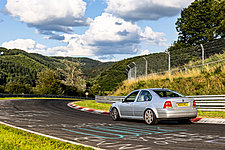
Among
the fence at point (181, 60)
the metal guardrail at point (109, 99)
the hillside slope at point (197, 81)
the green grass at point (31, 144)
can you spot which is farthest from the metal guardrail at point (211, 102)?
the green grass at point (31, 144)

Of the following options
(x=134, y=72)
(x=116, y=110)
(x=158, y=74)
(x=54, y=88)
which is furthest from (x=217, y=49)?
(x=54, y=88)

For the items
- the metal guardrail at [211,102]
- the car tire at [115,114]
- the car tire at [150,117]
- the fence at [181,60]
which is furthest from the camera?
the fence at [181,60]

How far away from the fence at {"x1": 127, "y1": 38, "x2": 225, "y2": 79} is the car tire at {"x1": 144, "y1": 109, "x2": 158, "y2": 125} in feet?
37.5

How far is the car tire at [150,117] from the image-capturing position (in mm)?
10309

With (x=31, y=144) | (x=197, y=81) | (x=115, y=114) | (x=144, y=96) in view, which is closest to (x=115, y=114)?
(x=115, y=114)

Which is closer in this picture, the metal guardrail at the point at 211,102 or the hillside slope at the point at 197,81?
the metal guardrail at the point at 211,102

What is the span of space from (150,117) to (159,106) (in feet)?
2.13

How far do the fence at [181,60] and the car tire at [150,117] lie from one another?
11425 millimetres

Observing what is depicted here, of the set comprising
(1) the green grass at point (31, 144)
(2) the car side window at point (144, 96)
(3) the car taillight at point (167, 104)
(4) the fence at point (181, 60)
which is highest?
(4) the fence at point (181, 60)

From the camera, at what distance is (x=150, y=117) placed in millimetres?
10531

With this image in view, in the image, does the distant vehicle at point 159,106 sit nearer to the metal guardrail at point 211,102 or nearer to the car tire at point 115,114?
the car tire at point 115,114

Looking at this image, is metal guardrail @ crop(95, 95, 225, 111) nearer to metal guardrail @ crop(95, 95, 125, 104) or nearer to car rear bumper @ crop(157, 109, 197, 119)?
car rear bumper @ crop(157, 109, 197, 119)

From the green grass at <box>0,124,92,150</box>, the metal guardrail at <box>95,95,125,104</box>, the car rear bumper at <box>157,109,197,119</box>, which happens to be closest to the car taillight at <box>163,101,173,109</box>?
the car rear bumper at <box>157,109,197,119</box>

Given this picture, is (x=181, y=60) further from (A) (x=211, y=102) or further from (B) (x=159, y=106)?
A: (B) (x=159, y=106)
